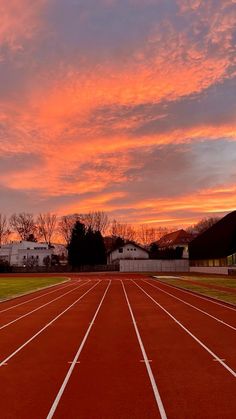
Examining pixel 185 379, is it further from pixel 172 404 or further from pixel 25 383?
pixel 25 383

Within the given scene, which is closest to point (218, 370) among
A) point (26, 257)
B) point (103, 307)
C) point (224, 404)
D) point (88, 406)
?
point (224, 404)

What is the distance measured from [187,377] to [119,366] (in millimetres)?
1533

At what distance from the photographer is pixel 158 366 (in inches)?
353

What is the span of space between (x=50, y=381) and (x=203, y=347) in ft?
14.5

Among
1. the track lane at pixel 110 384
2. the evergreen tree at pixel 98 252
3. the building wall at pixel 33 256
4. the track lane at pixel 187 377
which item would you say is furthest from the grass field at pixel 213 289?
the building wall at pixel 33 256

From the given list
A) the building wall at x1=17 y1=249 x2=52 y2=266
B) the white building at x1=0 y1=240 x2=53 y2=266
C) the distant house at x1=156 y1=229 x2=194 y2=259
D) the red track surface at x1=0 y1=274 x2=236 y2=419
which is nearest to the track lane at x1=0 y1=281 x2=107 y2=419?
the red track surface at x1=0 y1=274 x2=236 y2=419

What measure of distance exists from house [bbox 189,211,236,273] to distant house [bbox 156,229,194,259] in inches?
2058

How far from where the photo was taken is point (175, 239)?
13525 cm

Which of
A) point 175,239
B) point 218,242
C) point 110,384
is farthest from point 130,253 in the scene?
point 110,384

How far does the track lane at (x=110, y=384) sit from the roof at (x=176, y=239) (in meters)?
120

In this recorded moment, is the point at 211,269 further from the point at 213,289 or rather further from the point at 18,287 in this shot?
the point at 18,287

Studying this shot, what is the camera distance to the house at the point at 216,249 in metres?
56.4

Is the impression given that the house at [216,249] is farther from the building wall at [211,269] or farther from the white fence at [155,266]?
the white fence at [155,266]

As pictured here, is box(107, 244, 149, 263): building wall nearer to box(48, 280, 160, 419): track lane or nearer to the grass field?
the grass field
